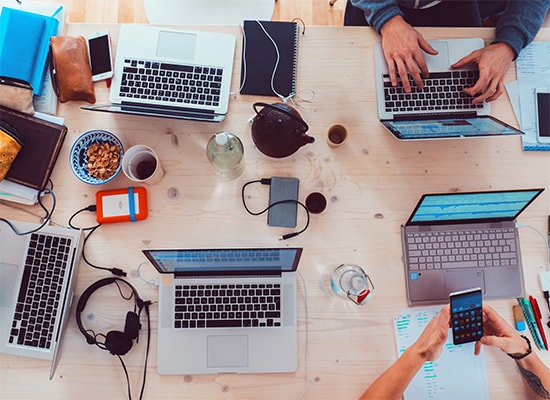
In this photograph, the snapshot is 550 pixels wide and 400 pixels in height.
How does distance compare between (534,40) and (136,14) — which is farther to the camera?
(136,14)

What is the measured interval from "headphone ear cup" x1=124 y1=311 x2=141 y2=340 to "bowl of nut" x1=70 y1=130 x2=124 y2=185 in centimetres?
36

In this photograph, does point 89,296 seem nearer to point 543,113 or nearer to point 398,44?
point 398,44

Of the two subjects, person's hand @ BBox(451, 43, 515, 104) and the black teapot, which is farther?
person's hand @ BBox(451, 43, 515, 104)

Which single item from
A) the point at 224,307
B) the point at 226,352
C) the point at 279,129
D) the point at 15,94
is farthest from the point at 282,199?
the point at 15,94

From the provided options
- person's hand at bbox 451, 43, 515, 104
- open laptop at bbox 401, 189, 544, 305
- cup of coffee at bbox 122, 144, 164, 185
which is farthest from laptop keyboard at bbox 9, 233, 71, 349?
person's hand at bbox 451, 43, 515, 104

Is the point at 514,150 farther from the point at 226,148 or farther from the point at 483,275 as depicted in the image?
the point at 226,148

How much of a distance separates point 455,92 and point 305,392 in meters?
0.91

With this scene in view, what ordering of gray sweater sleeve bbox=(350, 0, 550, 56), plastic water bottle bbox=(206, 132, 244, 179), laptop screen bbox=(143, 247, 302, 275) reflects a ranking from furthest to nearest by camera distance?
gray sweater sleeve bbox=(350, 0, 550, 56)
plastic water bottle bbox=(206, 132, 244, 179)
laptop screen bbox=(143, 247, 302, 275)

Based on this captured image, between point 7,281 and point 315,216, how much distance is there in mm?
815

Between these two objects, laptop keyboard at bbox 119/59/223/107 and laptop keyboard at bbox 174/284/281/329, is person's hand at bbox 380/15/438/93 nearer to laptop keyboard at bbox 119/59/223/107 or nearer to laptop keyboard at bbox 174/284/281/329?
laptop keyboard at bbox 119/59/223/107

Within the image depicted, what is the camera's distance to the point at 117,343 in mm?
991

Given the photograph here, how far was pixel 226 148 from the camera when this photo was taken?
103 centimetres

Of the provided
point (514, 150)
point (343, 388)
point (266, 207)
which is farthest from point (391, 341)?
point (514, 150)

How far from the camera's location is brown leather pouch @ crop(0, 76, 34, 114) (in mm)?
1062
